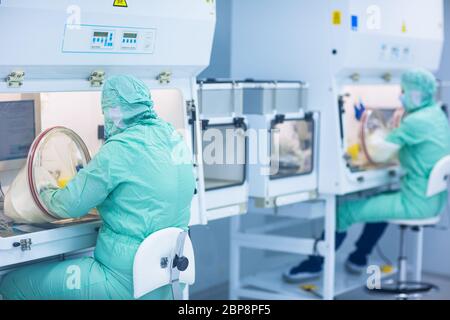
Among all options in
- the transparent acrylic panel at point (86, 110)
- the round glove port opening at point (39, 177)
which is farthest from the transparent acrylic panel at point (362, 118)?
the round glove port opening at point (39, 177)

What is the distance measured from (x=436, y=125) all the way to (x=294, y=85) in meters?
0.99

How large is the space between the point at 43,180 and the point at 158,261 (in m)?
0.56

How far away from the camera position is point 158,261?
2.85 metres

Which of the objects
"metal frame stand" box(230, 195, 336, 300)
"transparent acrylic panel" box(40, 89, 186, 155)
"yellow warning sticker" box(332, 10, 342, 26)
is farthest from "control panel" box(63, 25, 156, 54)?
"metal frame stand" box(230, 195, 336, 300)

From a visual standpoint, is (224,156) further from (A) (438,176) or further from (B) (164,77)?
(A) (438,176)

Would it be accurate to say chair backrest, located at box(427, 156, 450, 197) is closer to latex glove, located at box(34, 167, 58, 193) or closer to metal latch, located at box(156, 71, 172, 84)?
metal latch, located at box(156, 71, 172, 84)

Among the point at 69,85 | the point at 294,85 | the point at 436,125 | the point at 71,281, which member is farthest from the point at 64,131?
the point at 436,125

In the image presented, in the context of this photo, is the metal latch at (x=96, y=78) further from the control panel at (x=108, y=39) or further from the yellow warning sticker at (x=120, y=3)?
the yellow warning sticker at (x=120, y=3)

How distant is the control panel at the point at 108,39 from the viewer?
2777mm

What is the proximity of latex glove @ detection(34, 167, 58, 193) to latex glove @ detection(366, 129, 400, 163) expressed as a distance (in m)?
2.23

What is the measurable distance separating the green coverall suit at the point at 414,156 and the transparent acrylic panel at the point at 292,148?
562mm

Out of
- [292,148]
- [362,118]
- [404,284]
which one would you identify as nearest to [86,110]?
[292,148]

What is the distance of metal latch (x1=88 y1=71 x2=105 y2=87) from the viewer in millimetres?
2951
